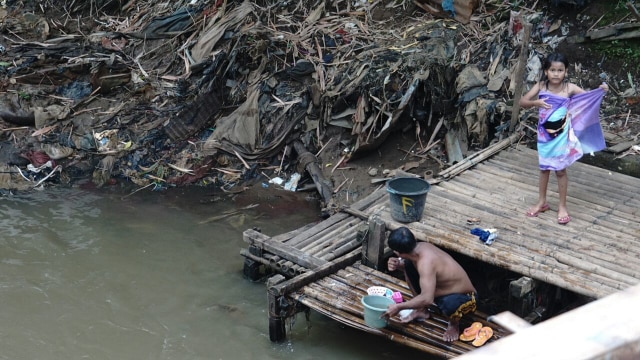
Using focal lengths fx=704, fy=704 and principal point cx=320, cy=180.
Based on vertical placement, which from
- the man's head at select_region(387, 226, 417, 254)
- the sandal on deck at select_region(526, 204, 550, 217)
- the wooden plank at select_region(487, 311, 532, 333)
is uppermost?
the wooden plank at select_region(487, 311, 532, 333)

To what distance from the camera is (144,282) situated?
677 centimetres

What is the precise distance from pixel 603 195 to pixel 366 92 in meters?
3.02

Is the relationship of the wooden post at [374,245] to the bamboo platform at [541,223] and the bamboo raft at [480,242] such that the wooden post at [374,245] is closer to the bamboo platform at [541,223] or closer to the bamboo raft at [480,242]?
the bamboo raft at [480,242]

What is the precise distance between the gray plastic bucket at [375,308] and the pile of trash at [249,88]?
282 cm

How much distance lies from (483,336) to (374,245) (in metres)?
1.28

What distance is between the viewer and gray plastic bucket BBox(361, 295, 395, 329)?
5.14 metres

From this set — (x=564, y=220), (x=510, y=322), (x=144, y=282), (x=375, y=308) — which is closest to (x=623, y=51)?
(x=564, y=220)

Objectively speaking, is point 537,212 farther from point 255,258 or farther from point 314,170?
point 314,170

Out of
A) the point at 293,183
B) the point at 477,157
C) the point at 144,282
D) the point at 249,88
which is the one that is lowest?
the point at 144,282

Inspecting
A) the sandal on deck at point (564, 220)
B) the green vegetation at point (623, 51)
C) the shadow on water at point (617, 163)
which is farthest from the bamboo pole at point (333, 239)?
the green vegetation at point (623, 51)

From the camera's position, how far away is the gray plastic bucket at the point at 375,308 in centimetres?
514

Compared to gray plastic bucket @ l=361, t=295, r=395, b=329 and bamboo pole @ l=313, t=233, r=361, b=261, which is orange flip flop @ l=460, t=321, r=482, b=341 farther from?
bamboo pole @ l=313, t=233, r=361, b=261

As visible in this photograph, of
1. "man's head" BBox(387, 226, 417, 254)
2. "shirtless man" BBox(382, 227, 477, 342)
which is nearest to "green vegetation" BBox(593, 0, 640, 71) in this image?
"shirtless man" BBox(382, 227, 477, 342)

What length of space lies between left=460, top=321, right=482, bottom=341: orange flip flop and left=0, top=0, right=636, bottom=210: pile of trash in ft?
9.97
